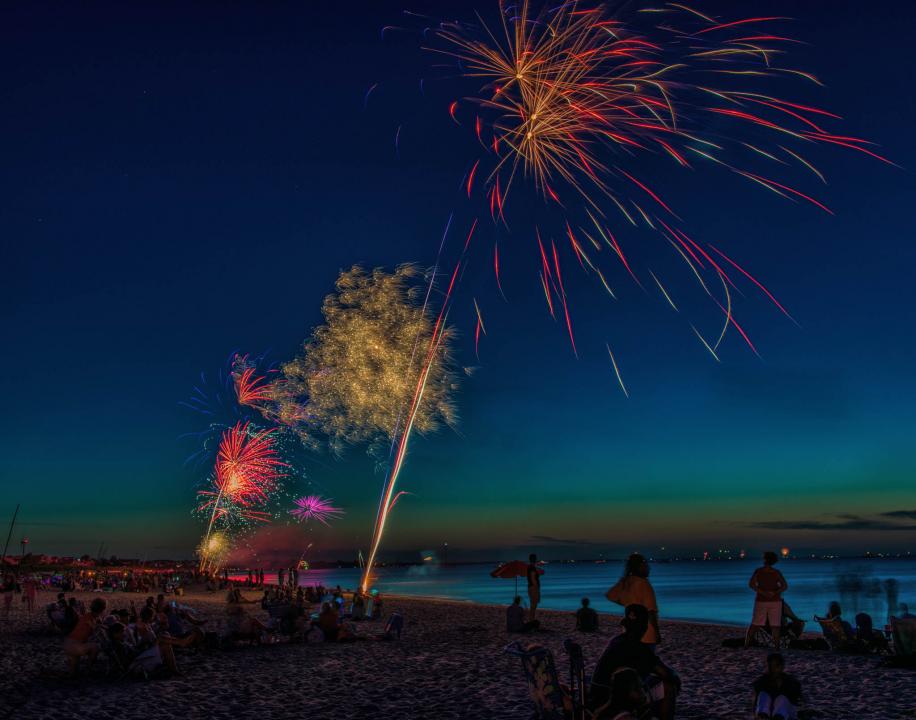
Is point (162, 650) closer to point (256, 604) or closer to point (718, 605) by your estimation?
point (256, 604)

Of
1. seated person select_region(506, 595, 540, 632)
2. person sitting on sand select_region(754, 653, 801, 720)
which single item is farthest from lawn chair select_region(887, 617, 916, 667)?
seated person select_region(506, 595, 540, 632)

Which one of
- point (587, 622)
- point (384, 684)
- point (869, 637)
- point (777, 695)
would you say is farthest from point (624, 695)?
point (587, 622)

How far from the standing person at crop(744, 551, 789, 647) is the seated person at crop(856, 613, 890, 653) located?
1.23m

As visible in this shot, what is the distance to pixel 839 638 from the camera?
1282 cm

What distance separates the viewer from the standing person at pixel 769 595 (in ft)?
41.8

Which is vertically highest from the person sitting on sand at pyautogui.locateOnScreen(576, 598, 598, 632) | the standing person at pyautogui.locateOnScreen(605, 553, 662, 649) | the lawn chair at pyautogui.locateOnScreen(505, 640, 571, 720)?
the standing person at pyautogui.locateOnScreen(605, 553, 662, 649)

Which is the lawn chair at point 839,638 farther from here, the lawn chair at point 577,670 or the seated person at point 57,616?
the seated person at point 57,616

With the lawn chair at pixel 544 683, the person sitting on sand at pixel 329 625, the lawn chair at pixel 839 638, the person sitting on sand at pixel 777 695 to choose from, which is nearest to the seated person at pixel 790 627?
the lawn chair at pixel 839 638

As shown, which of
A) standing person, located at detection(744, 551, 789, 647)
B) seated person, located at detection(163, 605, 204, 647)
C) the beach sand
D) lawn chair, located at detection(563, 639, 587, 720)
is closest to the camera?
lawn chair, located at detection(563, 639, 587, 720)

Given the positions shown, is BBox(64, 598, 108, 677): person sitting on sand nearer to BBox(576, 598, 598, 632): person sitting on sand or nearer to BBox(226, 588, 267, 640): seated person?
BBox(226, 588, 267, 640): seated person

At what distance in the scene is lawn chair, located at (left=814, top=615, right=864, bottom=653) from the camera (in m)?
12.6

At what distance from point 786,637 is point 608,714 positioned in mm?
9234

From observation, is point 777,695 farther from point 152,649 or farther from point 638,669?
point 152,649

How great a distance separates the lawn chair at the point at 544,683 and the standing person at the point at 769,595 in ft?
22.9
